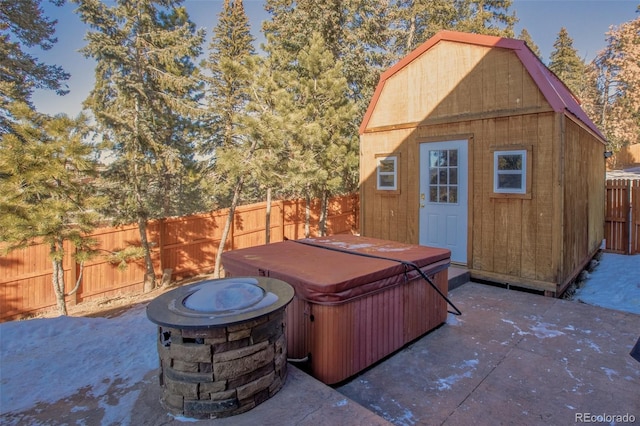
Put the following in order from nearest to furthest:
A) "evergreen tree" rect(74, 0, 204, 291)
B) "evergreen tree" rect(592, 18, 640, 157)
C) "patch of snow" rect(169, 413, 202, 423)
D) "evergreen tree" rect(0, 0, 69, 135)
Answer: "patch of snow" rect(169, 413, 202, 423)
"evergreen tree" rect(74, 0, 204, 291)
"evergreen tree" rect(0, 0, 69, 135)
"evergreen tree" rect(592, 18, 640, 157)

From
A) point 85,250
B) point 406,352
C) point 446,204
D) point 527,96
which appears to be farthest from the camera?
point 85,250

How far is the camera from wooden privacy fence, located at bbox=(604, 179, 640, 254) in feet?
25.0

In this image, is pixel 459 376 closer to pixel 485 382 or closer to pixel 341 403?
pixel 485 382

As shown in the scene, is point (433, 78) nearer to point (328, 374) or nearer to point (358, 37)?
point (328, 374)

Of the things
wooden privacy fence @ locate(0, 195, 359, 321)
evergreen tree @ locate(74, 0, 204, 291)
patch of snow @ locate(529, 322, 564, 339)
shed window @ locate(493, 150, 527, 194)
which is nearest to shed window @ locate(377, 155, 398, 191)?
shed window @ locate(493, 150, 527, 194)

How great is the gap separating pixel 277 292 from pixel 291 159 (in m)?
6.85

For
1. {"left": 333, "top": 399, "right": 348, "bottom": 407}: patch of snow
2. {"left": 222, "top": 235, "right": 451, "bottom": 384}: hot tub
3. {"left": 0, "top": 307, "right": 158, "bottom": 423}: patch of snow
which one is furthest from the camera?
{"left": 222, "top": 235, "right": 451, "bottom": 384}: hot tub

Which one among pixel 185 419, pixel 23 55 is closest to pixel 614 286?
pixel 185 419

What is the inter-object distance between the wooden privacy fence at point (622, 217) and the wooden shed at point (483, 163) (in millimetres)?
2079

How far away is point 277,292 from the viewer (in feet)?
7.29

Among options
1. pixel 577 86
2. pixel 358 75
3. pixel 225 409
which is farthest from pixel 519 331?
pixel 577 86

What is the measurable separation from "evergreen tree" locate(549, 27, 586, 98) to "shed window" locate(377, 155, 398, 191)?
27.8m

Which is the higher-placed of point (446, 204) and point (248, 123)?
point (248, 123)

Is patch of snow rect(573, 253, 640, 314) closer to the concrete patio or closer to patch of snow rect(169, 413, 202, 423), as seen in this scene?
the concrete patio
